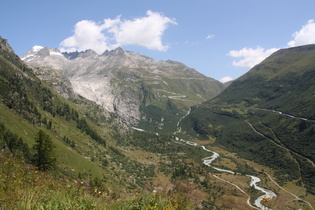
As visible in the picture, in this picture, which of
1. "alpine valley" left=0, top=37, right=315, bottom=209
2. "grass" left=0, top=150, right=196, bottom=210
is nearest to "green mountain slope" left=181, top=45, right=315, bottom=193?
"alpine valley" left=0, top=37, right=315, bottom=209

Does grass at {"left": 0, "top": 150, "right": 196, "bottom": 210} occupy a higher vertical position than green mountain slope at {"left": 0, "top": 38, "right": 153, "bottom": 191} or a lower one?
higher

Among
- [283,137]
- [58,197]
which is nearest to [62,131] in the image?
[58,197]

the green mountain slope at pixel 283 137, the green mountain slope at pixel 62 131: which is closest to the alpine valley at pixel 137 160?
the green mountain slope at pixel 62 131

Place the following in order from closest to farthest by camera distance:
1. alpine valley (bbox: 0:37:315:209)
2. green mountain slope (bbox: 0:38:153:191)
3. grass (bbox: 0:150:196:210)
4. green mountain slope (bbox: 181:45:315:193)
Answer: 1. grass (bbox: 0:150:196:210)
2. alpine valley (bbox: 0:37:315:209)
3. green mountain slope (bbox: 0:38:153:191)
4. green mountain slope (bbox: 181:45:315:193)

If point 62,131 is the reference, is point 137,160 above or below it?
below

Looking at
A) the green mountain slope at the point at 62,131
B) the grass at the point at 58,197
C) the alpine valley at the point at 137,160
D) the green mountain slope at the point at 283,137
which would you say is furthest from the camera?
the green mountain slope at the point at 283,137

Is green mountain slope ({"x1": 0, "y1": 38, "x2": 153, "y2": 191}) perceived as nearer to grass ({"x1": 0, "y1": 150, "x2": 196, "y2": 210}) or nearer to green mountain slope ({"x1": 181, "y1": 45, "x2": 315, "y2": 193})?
grass ({"x1": 0, "y1": 150, "x2": 196, "y2": 210})

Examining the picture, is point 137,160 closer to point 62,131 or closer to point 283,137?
point 62,131

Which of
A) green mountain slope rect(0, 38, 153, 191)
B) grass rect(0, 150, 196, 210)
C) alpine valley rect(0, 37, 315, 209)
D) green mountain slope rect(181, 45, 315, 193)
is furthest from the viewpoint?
green mountain slope rect(181, 45, 315, 193)

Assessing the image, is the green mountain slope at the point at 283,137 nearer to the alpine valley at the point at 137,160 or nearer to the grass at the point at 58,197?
the alpine valley at the point at 137,160

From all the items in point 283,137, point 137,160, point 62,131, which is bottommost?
point 137,160

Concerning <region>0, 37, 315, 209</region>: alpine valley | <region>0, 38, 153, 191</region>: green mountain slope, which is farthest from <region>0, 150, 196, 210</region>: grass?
<region>0, 38, 153, 191</region>: green mountain slope

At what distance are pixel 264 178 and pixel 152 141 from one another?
84314 mm

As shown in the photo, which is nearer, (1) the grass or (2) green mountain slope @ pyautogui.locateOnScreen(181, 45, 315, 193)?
(1) the grass
